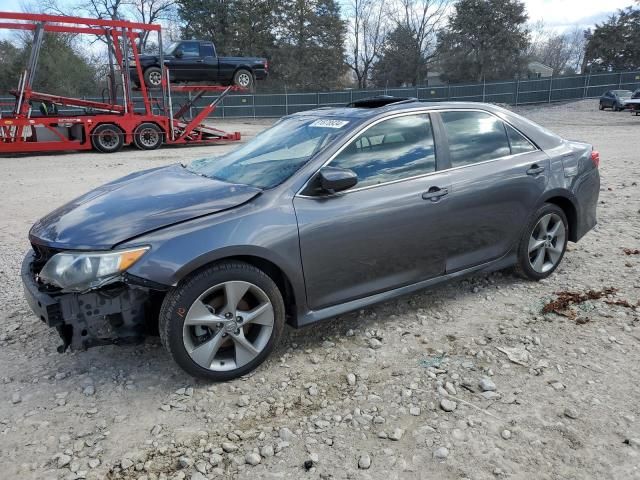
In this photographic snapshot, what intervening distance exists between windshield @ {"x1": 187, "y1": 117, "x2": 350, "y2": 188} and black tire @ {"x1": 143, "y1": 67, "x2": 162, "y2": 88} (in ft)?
49.5

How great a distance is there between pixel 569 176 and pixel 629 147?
11.2 meters

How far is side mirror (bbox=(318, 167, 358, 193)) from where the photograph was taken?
3145mm

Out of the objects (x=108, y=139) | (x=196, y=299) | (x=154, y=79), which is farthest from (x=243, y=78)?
(x=196, y=299)

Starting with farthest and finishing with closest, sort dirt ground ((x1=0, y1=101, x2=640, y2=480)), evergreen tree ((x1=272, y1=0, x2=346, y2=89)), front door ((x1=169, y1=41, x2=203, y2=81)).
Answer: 1. evergreen tree ((x1=272, y1=0, x2=346, y2=89))
2. front door ((x1=169, y1=41, x2=203, y2=81))
3. dirt ground ((x1=0, y1=101, x2=640, y2=480))

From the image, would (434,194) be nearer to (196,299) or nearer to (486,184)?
(486,184)

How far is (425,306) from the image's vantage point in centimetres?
405

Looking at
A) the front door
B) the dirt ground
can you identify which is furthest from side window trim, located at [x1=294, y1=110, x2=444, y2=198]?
the front door

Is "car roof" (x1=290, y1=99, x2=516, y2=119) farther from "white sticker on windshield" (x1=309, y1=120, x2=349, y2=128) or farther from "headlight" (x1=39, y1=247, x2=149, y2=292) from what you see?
"headlight" (x1=39, y1=247, x2=149, y2=292)

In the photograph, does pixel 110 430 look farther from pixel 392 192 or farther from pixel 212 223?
pixel 392 192

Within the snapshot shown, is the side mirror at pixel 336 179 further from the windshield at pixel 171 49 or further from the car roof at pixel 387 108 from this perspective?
the windshield at pixel 171 49

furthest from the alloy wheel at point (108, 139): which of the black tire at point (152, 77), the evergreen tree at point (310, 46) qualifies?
the evergreen tree at point (310, 46)

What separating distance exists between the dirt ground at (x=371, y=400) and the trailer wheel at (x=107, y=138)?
1192 centimetres

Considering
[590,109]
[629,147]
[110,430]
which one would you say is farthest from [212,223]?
[590,109]

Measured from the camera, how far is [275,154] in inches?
146
